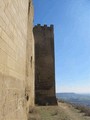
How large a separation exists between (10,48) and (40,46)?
52.5ft

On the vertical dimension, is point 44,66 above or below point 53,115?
above

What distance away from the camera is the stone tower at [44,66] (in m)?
19.4

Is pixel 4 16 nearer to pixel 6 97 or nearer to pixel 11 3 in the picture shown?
pixel 11 3

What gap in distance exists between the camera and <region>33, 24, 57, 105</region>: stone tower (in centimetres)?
1938

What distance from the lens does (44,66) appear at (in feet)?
65.8

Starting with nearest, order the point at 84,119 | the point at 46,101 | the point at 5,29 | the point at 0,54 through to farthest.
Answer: the point at 0,54, the point at 5,29, the point at 84,119, the point at 46,101

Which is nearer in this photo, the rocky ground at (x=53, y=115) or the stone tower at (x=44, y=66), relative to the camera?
the rocky ground at (x=53, y=115)

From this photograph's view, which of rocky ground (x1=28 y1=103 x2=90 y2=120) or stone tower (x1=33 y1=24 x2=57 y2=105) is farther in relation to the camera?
stone tower (x1=33 y1=24 x2=57 y2=105)

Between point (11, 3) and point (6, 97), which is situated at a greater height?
point (11, 3)

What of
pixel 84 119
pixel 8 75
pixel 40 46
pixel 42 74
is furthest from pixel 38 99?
pixel 8 75

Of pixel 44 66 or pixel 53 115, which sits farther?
pixel 44 66

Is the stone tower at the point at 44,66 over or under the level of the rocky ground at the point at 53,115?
over

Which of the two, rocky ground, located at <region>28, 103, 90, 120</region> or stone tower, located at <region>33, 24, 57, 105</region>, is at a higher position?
stone tower, located at <region>33, 24, 57, 105</region>

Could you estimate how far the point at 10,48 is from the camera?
4.47 m
